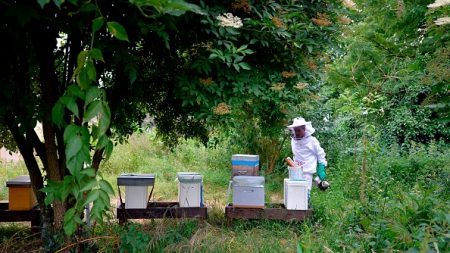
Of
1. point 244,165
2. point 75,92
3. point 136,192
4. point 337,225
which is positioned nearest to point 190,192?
point 136,192

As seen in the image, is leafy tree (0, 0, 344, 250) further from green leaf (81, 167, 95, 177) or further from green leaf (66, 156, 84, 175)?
green leaf (66, 156, 84, 175)

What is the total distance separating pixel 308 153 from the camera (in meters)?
6.35

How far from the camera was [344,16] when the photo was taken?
362cm

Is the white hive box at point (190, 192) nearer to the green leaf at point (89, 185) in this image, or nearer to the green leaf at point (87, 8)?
the green leaf at point (89, 185)

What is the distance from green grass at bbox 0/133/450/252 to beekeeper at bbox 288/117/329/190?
33 cm

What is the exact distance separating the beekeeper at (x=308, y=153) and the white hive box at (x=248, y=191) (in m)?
1.45

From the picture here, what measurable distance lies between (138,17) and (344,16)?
1900 mm

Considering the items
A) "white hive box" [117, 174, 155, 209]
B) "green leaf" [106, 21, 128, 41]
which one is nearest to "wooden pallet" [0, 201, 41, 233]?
"white hive box" [117, 174, 155, 209]

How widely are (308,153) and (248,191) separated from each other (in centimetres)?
170

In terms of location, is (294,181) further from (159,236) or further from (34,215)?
(34,215)

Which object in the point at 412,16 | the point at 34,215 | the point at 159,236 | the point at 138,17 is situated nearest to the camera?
the point at 138,17

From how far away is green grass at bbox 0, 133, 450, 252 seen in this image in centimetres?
320

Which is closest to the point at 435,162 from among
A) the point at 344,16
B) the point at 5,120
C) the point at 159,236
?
the point at 344,16

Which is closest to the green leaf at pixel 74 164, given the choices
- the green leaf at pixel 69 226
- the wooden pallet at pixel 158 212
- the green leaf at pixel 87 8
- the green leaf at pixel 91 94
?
the green leaf at pixel 91 94
